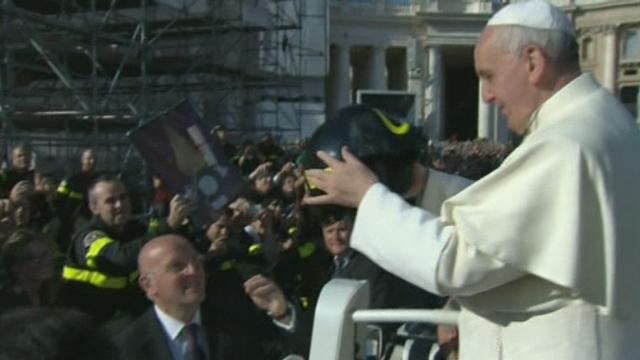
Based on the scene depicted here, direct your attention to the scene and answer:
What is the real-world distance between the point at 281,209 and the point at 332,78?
44.4m

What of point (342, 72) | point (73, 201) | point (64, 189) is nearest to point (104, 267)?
point (73, 201)

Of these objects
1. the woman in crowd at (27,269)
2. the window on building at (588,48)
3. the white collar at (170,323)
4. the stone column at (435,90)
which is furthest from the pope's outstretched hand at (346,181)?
the window on building at (588,48)

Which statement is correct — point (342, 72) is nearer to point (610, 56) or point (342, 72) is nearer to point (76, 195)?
point (610, 56)

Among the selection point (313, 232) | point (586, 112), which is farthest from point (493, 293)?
point (313, 232)

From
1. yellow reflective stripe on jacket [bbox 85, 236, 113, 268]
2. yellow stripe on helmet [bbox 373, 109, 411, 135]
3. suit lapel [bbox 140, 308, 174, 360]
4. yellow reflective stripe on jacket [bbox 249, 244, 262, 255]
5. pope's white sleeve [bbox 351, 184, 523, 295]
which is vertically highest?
yellow stripe on helmet [bbox 373, 109, 411, 135]

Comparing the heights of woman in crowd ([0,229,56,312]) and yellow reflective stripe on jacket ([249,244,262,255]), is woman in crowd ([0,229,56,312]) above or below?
above

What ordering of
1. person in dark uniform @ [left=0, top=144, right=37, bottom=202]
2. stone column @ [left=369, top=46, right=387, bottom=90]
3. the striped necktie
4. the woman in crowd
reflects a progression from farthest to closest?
stone column @ [left=369, top=46, right=387, bottom=90] → person in dark uniform @ [left=0, top=144, right=37, bottom=202] → the woman in crowd → the striped necktie

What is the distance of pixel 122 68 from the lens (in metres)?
14.5

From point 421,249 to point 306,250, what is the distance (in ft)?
15.2

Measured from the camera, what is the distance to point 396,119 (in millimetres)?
3135

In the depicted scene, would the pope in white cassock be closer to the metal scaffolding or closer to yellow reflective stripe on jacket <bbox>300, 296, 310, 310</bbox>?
yellow reflective stripe on jacket <bbox>300, 296, 310, 310</bbox>

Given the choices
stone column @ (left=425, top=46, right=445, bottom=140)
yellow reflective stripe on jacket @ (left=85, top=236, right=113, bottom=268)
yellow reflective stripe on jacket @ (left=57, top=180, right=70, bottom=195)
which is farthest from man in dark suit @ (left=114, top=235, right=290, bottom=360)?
stone column @ (left=425, top=46, right=445, bottom=140)

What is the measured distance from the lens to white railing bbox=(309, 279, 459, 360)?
2307 millimetres

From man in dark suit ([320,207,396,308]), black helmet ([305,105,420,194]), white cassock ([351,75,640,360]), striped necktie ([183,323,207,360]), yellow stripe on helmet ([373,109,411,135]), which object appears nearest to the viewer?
white cassock ([351,75,640,360])
